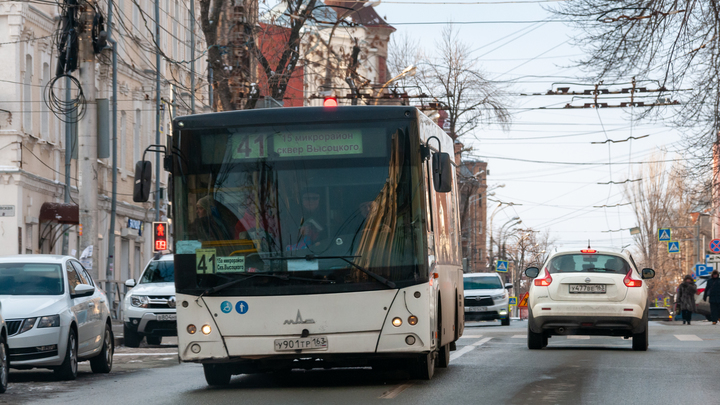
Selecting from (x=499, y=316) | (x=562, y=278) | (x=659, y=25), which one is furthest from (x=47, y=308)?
(x=499, y=316)

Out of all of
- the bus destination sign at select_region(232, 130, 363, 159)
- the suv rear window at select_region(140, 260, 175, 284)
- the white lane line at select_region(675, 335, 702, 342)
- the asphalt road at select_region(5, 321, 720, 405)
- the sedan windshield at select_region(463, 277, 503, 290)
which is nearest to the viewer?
the asphalt road at select_region(5, 321, 720, 405)

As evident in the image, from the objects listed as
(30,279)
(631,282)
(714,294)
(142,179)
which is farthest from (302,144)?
(714,294)

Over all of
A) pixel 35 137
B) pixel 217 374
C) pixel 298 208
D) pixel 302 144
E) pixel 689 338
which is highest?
pixel 35 137

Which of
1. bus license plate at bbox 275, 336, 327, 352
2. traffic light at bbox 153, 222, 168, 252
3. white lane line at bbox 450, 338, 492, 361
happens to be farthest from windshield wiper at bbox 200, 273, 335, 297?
traffic light at bbox 153, 222, 168, 252

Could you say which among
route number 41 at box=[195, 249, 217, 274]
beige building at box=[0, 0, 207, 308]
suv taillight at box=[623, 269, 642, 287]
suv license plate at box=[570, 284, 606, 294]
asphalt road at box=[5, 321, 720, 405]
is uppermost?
beige building at box=[0, 0, 207, 308]

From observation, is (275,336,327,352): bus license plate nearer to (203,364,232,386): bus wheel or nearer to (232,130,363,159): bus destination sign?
(203,364,232,386): bus wheel

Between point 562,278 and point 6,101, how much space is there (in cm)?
1881

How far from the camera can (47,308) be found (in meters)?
14.5

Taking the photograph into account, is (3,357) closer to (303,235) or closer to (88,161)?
(303,235)

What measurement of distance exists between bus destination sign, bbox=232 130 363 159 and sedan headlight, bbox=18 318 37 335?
11.6 ft

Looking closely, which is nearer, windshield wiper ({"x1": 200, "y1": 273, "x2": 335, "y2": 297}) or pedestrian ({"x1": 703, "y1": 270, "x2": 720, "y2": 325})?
windshield wiper ({"x1": 200, "y1": 273, "x2": 335, "y2": 297})

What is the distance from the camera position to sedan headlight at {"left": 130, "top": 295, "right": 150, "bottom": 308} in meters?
22.9

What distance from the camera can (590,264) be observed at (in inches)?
779

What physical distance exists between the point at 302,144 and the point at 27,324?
4159 mm
